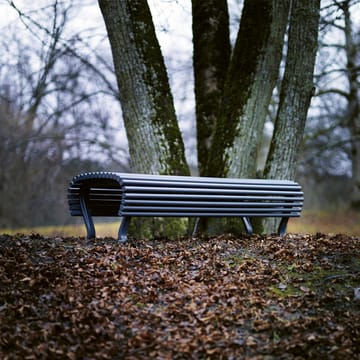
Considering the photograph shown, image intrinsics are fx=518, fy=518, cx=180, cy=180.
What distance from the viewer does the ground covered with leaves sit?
3.71 m

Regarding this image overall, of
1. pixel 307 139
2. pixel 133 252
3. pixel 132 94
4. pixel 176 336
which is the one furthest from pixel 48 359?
pixel 307 139

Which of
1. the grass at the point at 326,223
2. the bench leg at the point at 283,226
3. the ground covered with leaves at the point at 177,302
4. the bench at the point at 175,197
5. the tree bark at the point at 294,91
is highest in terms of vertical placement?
the tree bark at the point at 294,91

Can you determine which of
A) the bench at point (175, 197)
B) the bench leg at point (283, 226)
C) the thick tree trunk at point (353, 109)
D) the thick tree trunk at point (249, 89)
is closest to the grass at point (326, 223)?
the thick tree trunk at point (353, 109)

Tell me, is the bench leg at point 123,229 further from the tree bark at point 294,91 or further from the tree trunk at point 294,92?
the tree bark at point 294,91

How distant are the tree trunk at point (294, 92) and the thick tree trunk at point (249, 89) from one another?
246 mm

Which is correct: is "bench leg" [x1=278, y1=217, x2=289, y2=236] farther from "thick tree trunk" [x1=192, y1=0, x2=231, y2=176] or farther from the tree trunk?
"thick tree trunk" [x1=192, y1=0, x2=231, y2=176]

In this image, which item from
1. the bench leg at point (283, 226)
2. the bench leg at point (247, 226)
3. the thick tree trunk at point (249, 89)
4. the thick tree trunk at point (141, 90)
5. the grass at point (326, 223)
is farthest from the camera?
the grass at point (326, 223)

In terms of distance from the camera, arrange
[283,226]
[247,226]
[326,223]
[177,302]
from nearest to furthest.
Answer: [177,302], [247,226], [283,226], [326,223]

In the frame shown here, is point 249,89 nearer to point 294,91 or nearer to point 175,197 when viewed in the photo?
point 294,91

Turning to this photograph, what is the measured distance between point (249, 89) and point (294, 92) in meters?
0.68

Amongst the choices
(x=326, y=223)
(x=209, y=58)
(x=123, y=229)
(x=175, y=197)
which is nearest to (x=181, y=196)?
(x=175, y=197)

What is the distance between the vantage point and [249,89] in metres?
7.77

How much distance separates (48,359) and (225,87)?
5465mm

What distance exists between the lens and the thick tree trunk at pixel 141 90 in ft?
24.9
